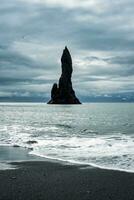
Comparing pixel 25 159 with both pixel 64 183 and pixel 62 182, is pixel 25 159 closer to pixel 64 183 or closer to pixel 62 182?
pixel 62 182

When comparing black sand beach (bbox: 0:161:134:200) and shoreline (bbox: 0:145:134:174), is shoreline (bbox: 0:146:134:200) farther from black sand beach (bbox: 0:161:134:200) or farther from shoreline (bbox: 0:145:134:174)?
shoreline (bbox: 0:145:134:174)

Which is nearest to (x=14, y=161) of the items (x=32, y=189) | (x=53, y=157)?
(x=53, y=157)

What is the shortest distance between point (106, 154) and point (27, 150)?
19.6ft

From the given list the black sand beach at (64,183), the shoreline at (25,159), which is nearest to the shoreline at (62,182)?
the black sand beach at (64,183)

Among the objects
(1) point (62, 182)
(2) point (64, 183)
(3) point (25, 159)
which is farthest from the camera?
(3) point (25, 159)

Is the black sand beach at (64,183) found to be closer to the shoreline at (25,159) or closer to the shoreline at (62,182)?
the shoreline at (62,182)

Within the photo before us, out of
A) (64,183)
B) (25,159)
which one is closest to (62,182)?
(64,183)

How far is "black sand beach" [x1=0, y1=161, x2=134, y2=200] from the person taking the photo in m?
11.0

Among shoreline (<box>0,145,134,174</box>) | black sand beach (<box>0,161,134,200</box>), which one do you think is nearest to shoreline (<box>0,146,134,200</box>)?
black sand beach (<box>0,161,134,200</box>)

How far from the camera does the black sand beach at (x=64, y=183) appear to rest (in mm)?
11029

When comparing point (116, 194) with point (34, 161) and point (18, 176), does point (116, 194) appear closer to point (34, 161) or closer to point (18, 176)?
point (18, 176)

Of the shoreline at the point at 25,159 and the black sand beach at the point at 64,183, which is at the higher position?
the black sand beach at the point at 64,183

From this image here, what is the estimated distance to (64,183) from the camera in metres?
13.0

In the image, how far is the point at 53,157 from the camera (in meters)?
20.5
